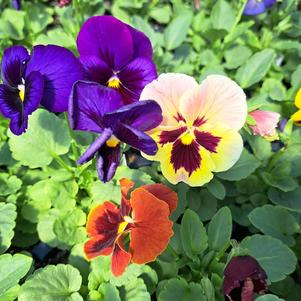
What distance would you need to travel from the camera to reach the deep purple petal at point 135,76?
1.00 meters

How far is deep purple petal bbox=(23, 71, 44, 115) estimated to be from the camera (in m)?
0.91

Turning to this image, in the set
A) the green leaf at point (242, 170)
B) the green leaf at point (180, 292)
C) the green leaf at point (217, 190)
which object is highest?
the green leaf at point (242, 170)

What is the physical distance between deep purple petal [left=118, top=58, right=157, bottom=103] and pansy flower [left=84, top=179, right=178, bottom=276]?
21 centimetres

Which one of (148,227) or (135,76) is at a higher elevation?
(135,76)

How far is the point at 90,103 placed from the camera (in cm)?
87

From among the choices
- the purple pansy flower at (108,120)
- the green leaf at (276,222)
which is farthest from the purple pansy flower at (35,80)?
the green leaf at (276,222)

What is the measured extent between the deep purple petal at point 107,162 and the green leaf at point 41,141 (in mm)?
380

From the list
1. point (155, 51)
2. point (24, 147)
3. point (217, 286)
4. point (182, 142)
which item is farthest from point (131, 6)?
point (217, 286)

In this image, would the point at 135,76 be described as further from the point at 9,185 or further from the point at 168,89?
the point at 9,185

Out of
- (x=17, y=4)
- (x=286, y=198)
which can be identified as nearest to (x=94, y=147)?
(x=286, y=198)

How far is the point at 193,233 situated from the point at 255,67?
740mm

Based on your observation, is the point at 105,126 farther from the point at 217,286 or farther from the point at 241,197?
the point at 241,197

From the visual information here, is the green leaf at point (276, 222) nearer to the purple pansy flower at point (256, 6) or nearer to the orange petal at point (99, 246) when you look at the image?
the orange petal at point (99, 246)

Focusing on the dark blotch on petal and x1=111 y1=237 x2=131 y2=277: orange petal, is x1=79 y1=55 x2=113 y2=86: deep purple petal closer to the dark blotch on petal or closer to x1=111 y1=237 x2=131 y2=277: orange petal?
the dark blotch on petal
